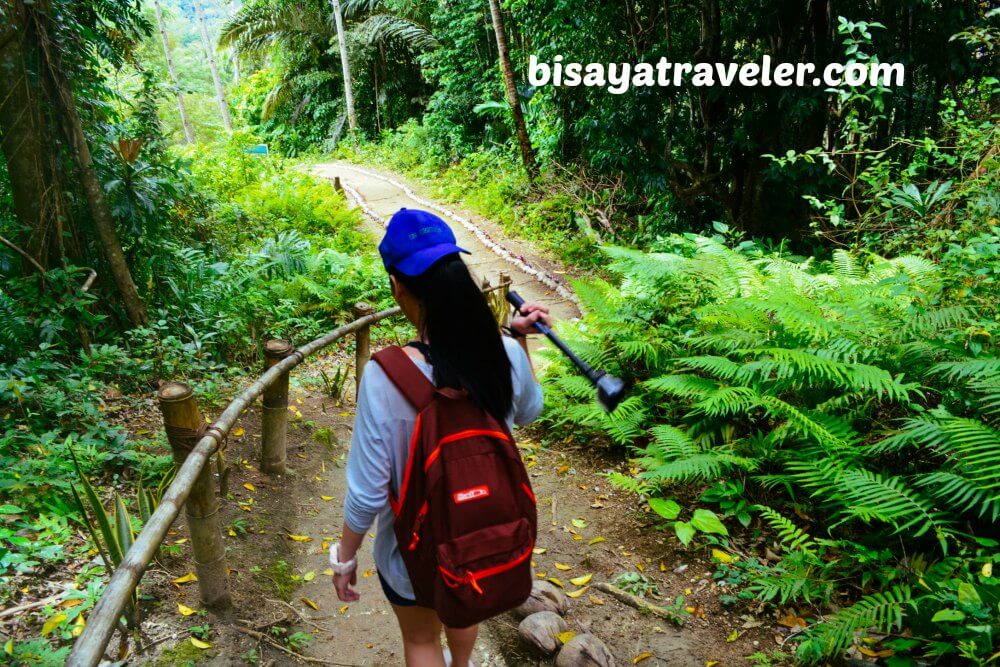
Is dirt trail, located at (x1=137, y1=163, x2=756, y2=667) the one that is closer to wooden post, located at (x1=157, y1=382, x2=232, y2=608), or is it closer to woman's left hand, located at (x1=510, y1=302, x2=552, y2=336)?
wooden post, located at (x1=157, y1=382, x2=232, y2=608)

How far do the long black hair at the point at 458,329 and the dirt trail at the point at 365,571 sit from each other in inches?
77.9

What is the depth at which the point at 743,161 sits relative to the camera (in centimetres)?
916

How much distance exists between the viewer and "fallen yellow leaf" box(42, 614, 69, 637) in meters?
2.51

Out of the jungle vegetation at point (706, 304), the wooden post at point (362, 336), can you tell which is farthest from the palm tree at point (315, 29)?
the wooden post at point (362, 336)

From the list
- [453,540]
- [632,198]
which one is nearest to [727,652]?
[453,540]

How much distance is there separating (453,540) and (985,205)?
550 cm

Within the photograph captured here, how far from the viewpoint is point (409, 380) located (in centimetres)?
168

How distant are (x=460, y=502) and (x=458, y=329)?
48cm

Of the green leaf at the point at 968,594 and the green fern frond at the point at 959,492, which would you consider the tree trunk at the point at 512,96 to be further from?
the green leaf at the point at 968,594

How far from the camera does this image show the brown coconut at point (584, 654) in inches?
111

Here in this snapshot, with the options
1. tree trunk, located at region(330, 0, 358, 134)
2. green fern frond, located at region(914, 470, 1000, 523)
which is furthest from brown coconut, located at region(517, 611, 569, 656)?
tree trunk, located at region(330, 0, 358, 134)

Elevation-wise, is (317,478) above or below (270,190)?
below

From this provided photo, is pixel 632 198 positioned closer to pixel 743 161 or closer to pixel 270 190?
pixel 743 161

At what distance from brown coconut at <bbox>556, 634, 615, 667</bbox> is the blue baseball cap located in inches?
85.9
